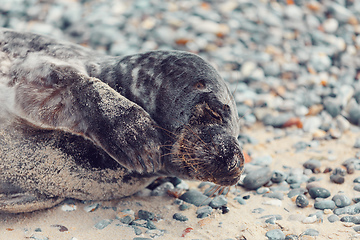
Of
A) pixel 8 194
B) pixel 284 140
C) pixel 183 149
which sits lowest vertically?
pixel 284 140

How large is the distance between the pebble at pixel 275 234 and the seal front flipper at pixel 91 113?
0.88 meters

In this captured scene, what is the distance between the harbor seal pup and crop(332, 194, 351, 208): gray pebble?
3.30ft

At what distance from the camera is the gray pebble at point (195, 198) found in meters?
3.08

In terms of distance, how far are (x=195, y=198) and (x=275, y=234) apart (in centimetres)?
75

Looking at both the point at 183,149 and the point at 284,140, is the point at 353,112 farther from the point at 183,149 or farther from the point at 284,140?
the point at 183,149

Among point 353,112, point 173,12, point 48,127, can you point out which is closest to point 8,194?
point 48,127

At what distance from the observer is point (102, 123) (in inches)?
91.3

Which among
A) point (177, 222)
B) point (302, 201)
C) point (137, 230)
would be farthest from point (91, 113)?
point (302, 201)

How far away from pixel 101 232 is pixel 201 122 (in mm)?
982

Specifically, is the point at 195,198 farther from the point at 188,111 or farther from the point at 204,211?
the point at 188,111

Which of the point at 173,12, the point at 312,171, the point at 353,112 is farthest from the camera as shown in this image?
the point at 173,12

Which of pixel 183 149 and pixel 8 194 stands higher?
pixel 183 149

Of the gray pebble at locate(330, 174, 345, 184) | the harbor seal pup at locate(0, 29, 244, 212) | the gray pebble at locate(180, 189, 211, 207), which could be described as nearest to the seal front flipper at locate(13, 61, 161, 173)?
the harbor seal pup at locate(0, 29, 244, 212)

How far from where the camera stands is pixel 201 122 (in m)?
2.54
